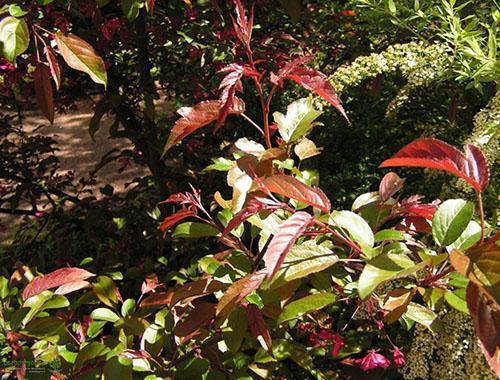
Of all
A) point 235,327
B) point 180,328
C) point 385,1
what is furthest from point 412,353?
point 385,1

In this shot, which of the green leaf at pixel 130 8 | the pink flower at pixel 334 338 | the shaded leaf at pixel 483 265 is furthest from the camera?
the pink flower at pixel 334 338

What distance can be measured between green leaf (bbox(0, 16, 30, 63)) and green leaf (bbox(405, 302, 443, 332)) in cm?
113

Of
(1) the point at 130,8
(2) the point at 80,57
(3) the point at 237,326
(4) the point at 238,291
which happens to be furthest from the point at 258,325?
(1) the point at 130,8

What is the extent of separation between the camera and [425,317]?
1.16 m

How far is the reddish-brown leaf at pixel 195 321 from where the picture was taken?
1341 mm

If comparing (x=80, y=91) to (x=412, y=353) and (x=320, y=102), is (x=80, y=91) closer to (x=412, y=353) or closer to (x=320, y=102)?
(x=320, y=102)

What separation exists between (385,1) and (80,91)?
157 cm

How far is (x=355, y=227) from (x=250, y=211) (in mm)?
212

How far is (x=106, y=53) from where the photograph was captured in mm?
2297

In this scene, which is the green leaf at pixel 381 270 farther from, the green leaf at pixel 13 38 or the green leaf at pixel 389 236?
the green leaf at pixel 13 38

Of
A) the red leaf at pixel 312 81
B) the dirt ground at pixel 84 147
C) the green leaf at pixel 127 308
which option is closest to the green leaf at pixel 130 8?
the red leaf at pixel 312 81

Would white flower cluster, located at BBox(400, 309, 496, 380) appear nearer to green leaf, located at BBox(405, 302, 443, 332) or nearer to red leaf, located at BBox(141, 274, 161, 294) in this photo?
green leaf, located at BBox(405, 302, 443, 332)

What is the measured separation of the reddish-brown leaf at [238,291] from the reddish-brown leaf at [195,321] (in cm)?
22

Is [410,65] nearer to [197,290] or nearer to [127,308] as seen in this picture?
[197,290]
